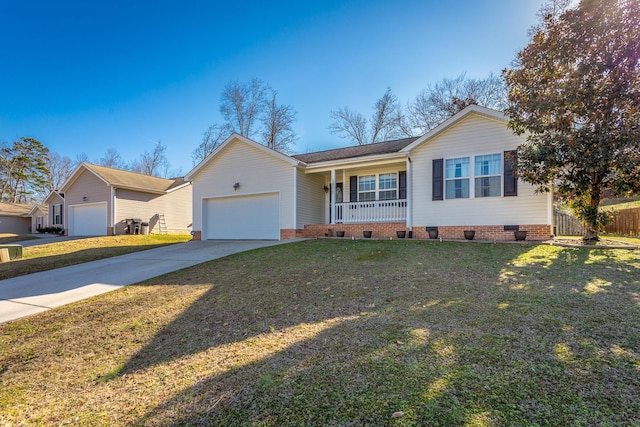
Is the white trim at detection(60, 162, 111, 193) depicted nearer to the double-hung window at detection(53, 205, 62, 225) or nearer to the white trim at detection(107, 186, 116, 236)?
the white trim at detection(107, 186, 116, 236)

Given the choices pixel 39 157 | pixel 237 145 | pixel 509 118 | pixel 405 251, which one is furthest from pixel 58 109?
pixel 509 118

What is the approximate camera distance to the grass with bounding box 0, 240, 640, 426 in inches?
93.4

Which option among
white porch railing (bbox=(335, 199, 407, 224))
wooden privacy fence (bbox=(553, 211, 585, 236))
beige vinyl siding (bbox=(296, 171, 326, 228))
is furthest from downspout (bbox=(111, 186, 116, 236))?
wooden privacy fence (bbox=(553, 211, 585, 236))

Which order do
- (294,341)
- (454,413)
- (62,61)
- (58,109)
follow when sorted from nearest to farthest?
(454,413) < (294,341) < (62,61) < (58,109)

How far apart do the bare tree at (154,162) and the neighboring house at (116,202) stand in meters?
15.3

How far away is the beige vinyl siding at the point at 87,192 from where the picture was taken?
2039 centimetres

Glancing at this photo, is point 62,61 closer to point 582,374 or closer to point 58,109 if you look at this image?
point 58,109

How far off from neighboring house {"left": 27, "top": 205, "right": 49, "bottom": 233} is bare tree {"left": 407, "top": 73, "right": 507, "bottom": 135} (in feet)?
116

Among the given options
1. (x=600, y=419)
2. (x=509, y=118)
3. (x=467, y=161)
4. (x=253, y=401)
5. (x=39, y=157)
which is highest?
(x=39, y=157)

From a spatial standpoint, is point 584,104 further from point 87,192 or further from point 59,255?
point 87,192

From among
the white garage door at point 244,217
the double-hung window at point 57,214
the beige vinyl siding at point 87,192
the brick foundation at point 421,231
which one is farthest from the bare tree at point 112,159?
the brick foundation at point 421,231

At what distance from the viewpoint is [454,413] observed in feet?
7.25

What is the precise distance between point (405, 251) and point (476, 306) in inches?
176

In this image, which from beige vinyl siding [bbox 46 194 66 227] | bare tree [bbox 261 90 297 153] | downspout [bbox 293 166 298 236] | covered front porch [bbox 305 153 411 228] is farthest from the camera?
bare tree [bbox 261 90 297 153]
